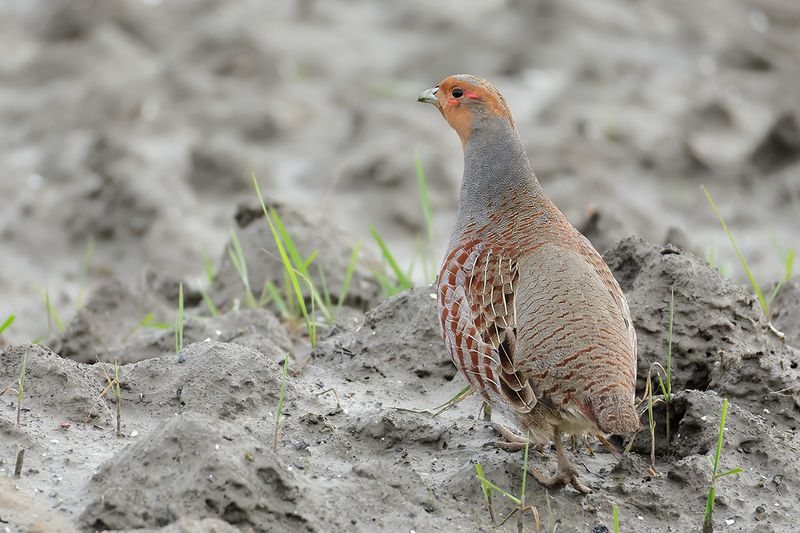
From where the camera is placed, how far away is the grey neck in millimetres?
4574

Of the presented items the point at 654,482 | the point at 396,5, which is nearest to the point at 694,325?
the point at 654,482

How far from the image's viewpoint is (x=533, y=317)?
3990mm

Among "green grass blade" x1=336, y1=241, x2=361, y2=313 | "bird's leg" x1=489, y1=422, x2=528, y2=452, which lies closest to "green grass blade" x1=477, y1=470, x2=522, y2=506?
"bird's leg" x1=489, y1=422, x2=528, y2=452

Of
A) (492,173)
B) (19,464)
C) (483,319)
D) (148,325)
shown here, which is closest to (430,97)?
(492,173)

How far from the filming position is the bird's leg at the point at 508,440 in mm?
4129

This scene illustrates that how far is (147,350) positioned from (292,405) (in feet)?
4.27

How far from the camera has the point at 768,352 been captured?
177 inches

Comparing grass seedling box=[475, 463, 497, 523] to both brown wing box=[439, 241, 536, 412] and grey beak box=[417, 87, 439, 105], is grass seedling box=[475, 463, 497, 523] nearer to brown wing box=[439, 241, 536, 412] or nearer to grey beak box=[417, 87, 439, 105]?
brown wing box=[439, 241, 536, 412]

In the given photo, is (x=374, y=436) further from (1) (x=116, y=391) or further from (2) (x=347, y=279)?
(2) (x=347, y=279)

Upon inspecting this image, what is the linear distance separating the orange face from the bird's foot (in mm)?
1558

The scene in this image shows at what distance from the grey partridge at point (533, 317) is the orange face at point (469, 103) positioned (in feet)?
0.72

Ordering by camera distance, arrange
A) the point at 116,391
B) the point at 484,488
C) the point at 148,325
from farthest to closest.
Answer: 1. the point at 148,325
2. the point at 116,391
3. the point at 484,488

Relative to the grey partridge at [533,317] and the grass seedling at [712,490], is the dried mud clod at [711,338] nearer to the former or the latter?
the grey partridge at [533,317]

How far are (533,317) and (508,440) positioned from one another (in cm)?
55
